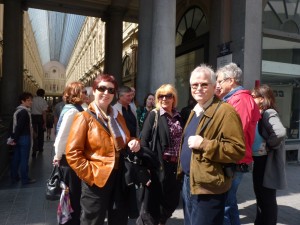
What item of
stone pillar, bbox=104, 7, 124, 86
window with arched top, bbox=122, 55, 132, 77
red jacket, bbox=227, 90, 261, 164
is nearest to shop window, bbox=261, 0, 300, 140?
red jacket, bbox=227, 90, 261, 164

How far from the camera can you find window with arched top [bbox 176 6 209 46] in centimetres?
1091

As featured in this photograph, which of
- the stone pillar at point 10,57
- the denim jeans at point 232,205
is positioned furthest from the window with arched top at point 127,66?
the denim jeans at point 232,205

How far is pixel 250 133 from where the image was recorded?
3.16 m

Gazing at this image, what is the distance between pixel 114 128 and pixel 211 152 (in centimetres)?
105

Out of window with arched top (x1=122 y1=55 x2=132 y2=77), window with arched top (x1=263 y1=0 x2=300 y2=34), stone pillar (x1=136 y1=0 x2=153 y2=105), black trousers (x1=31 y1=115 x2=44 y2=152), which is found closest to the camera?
stone pillar (x1=136 y1=0 x2=153 y2=105)

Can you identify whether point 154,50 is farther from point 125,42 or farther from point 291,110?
point 125,42

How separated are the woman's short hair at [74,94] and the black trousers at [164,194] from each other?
1326 mm

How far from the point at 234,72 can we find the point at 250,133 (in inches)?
28.7

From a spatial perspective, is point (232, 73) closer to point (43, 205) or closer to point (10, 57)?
point (43, 205)

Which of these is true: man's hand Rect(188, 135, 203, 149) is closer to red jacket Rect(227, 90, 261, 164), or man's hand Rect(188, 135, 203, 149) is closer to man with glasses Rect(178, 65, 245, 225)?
man with glasses Rect(178, 65, 245, 225)

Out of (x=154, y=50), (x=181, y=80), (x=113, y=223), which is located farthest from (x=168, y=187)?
(x=181, y=80)

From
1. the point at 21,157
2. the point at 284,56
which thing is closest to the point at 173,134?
the point at 21,157

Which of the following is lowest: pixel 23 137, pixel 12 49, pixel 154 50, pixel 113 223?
pixel 113 223

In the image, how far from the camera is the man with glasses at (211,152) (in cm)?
229
